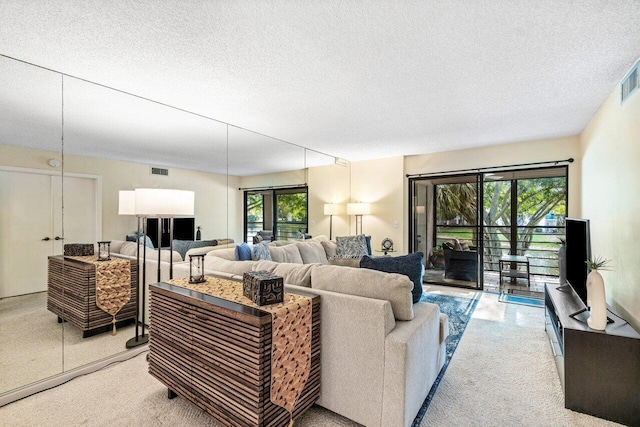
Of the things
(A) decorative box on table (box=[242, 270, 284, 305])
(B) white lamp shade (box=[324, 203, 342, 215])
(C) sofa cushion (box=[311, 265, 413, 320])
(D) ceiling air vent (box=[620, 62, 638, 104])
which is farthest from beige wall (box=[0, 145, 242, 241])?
(D) ceiling air vent (box=[620, 62, 638, 104])

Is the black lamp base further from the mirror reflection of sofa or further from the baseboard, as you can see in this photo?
the mirror reflection of sofa

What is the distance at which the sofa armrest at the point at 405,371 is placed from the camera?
62.8 inches

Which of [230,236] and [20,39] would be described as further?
[230,236]

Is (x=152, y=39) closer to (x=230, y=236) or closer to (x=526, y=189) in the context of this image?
(x=230, y=236)

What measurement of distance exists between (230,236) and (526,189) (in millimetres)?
4781

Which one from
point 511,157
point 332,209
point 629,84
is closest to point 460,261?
point 511,157

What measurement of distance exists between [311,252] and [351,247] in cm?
79

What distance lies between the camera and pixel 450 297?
4.56m

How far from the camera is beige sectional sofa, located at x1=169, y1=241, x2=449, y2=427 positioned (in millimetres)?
1627

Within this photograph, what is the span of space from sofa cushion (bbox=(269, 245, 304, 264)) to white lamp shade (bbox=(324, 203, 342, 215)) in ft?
4.98

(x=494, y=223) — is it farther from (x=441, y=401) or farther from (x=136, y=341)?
(x=136, y=341)

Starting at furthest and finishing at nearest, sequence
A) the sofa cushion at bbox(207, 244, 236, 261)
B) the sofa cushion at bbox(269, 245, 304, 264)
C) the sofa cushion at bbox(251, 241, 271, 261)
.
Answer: the sofa cushion at bbox(269, 245, 304, 264), the sofa cushion at bbox(251, 241, 271, 261), the sofa cushion at bbox(207, 244, 236, 261)

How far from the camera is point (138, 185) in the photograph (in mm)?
2939

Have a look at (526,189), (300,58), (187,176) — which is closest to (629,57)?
(300,58)
